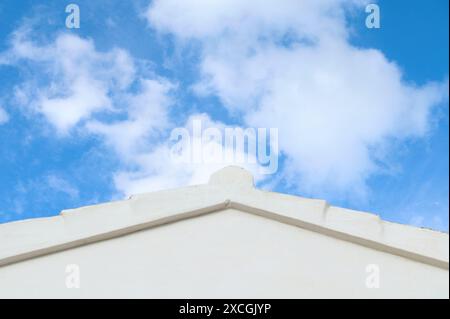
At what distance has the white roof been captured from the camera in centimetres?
618

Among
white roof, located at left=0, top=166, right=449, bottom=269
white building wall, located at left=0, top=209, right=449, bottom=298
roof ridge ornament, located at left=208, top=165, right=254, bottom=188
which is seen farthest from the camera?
roof ridge ornament, located at left=208, top=165, right=254, bottom=188

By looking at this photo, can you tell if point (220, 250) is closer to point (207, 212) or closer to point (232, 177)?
point (207, 212)

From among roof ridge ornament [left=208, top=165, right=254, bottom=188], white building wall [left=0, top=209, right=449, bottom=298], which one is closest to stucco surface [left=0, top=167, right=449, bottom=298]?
white building wall [left=0, top=209, right=449, bottom=298]

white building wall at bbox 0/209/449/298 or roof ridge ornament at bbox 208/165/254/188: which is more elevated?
roof ridge ornament at bbox 208/165/254/188

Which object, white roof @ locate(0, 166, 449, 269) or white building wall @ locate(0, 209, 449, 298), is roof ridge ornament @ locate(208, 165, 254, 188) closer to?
white roof @ locate(0, 166, 449, 269)

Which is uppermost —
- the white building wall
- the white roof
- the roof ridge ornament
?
the roof ridge ornament

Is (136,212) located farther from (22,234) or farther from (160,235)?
(22,234)

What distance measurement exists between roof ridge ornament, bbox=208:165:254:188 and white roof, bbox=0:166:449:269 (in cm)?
5

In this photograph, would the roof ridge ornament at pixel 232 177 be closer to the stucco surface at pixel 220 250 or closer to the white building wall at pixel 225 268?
the stucco surface at pixel 220 250

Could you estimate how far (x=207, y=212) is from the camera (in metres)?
6.50

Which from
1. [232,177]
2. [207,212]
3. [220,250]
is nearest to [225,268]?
[220,250]

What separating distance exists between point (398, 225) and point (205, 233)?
6.31ft

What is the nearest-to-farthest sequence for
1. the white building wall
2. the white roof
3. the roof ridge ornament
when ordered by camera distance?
the white building wall, the white roof, the roof ridge ornament
